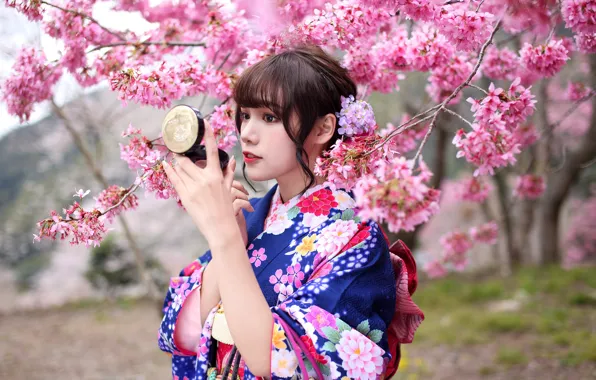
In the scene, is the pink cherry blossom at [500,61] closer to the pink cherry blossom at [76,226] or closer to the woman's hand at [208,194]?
the woman's hand at [208,194]

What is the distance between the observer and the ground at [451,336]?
4555mm

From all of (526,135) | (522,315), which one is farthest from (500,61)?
(522,315)

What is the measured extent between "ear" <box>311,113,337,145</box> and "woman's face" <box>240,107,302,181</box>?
95 mm

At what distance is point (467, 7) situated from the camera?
1984 millimetres

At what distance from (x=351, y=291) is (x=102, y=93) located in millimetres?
8803

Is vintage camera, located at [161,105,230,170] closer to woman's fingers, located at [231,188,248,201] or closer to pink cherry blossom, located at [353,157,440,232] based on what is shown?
woman's fingers, located at [231,188,248,201]

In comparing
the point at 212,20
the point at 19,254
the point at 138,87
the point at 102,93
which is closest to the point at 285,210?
the point at 138,87

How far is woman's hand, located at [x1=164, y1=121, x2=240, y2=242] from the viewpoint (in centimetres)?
149

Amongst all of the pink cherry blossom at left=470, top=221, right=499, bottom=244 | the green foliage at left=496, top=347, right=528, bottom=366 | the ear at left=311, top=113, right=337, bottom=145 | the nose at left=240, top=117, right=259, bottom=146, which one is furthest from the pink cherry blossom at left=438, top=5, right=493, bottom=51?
the green foliage at left=496, top=347, right=528, bottom=366

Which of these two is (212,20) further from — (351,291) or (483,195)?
(483,195)

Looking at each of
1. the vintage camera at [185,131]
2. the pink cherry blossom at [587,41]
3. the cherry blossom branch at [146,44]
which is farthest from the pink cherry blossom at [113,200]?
Result: the pink cherry blossom at [587,41]

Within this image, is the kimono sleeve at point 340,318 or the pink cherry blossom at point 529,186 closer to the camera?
the kimono sleeve at point 340,318

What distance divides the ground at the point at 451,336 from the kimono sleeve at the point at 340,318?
3009 millimetres

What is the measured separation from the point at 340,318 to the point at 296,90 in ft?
2.37
